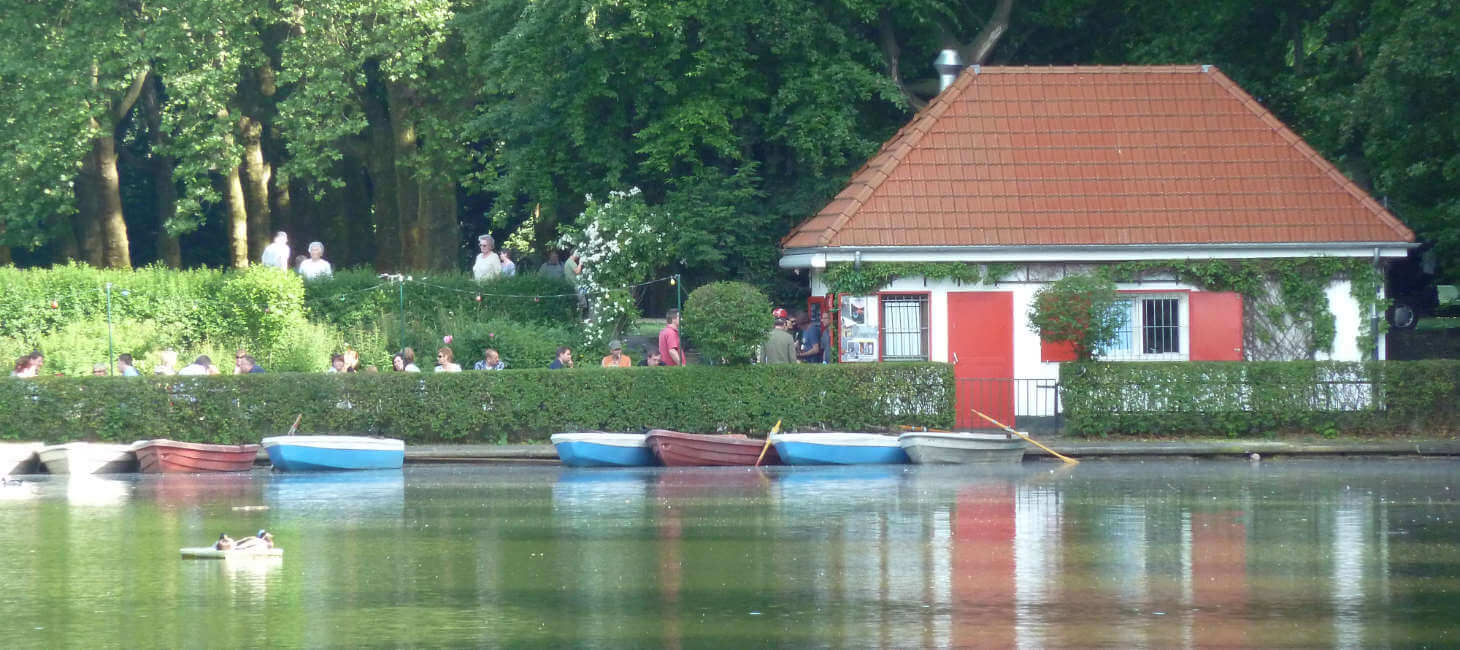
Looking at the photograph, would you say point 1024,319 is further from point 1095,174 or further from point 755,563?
point 755,563

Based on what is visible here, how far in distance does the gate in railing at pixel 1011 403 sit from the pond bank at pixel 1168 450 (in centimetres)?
129

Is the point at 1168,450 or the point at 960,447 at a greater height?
the point at 960,447

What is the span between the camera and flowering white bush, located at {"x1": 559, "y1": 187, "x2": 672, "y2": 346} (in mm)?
31891

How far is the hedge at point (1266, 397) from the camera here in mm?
26641

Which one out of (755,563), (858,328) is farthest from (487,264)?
(755,563)

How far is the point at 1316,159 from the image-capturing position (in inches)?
1186

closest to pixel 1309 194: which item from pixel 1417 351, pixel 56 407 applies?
pixel 1417 351

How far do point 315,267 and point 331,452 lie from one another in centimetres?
952

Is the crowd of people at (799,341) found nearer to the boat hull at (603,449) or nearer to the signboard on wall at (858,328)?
the signboard on wall at (858,328)

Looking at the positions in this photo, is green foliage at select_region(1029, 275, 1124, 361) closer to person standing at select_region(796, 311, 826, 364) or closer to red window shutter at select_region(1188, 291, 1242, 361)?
red window shutter at select_region(1188, 291, 1242, 361)

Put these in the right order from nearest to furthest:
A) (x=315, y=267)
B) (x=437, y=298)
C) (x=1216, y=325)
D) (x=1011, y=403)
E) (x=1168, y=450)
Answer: (x=1168, y=450)
(x=1011, y=403)
(x=1216, y=325)
(x=437, y=298)
(x=315, y=267)

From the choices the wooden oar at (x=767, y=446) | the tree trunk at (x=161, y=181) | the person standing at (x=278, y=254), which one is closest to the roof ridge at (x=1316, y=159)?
the wooden oar at (x=767, y=446)

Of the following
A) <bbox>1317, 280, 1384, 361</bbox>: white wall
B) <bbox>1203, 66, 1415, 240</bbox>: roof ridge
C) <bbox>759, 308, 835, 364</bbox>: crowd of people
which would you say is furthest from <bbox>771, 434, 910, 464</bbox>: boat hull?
<bbox>1203, 66, 1415, 240</bbox>: roof ridge

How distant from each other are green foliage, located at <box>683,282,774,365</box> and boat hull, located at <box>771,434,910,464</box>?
2.18 meters
